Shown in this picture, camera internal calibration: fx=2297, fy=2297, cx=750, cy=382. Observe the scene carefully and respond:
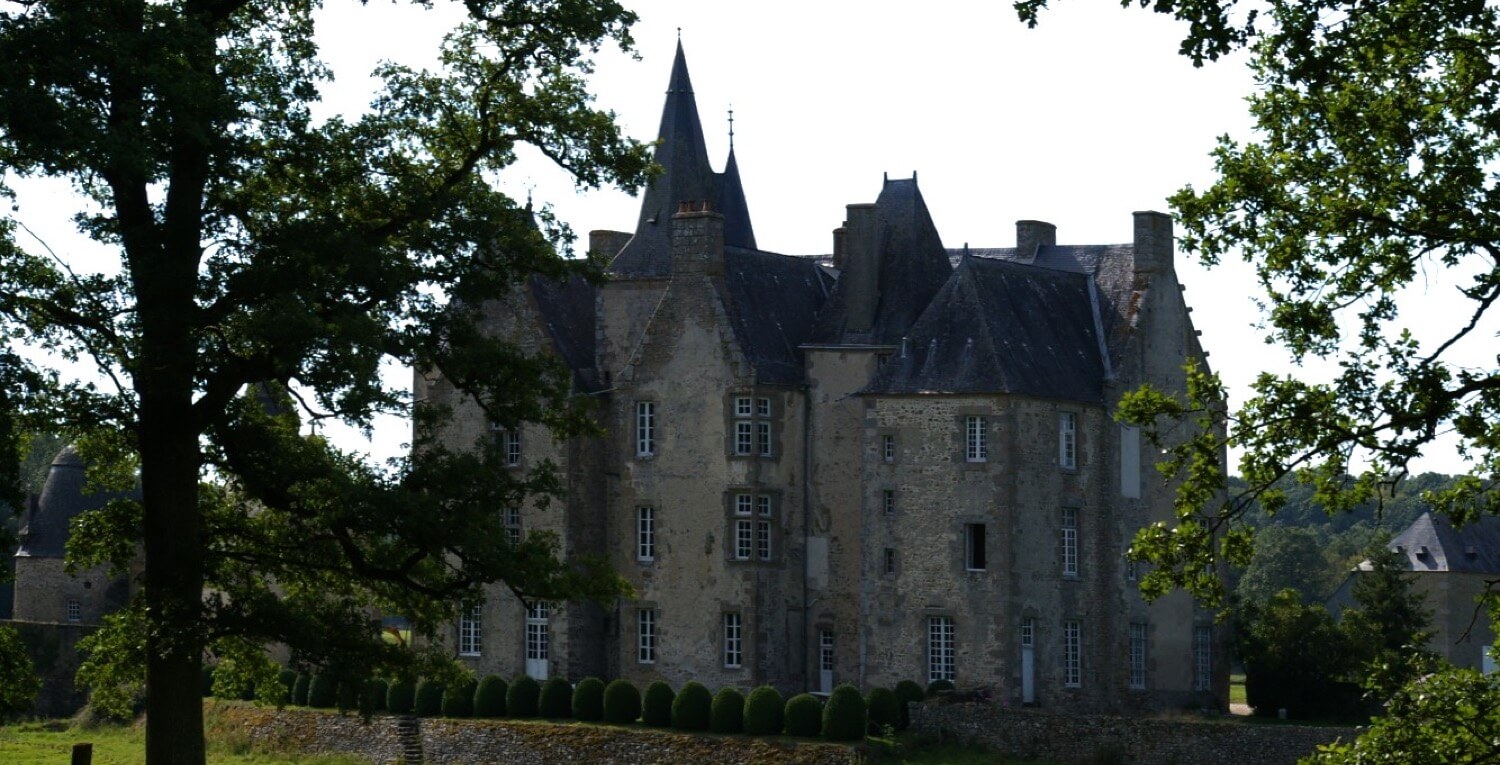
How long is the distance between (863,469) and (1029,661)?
4.93 m

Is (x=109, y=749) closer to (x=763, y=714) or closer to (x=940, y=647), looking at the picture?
(x=763, y=714)

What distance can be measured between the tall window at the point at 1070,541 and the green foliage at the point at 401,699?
1314 cm

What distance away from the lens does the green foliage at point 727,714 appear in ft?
138

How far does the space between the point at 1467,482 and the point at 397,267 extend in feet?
37.9

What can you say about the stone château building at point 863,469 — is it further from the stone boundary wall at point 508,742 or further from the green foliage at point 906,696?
the stone boundary wall at point 508,742

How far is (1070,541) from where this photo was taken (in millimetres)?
46062

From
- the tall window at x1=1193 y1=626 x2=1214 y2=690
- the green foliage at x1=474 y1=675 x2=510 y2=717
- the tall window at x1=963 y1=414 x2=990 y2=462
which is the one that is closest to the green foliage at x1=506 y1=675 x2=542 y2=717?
the green foliage at x1=474 y1=675 x2=510 y2=717

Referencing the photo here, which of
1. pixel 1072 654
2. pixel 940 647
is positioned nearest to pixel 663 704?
pixel 940 647

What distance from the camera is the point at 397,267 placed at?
23.7 meters

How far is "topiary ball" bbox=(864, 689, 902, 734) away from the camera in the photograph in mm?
41500

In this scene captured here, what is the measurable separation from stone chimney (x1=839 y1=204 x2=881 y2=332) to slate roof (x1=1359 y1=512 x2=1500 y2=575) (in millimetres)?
24908

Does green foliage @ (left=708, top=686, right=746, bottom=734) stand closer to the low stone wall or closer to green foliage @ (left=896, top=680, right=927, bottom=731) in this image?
green foliage @ (left=896, top=680, right=927, bottom=731)

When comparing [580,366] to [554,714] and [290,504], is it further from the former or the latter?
[290,504]

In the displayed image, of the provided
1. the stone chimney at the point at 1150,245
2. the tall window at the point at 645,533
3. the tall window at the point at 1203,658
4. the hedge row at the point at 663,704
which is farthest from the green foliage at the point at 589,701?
the stone chimney at the point at 1150,245
